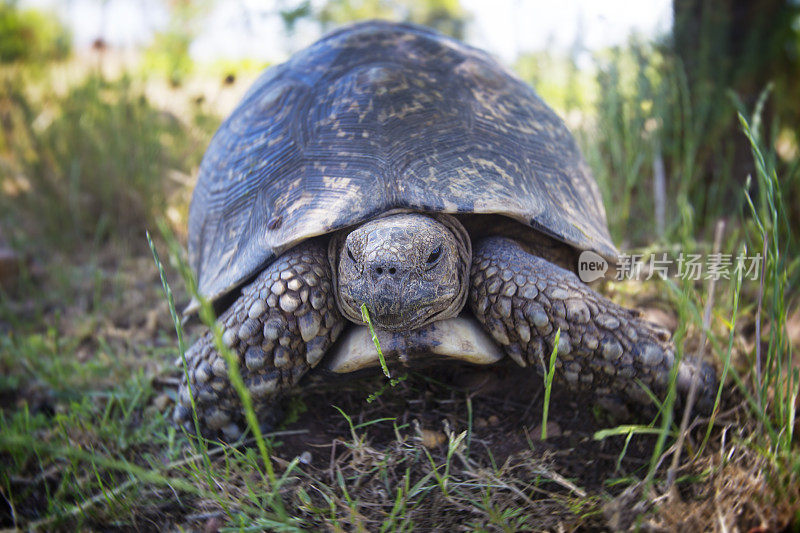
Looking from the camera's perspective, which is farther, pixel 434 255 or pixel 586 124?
pixel 586 124

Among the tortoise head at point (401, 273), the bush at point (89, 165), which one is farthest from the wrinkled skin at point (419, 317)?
the bush at point (89, 165)

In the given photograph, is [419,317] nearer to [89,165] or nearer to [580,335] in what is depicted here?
[580,335]

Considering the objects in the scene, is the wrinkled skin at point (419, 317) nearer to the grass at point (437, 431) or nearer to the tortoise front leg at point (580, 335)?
the tortoise front leg at point (580, 335)

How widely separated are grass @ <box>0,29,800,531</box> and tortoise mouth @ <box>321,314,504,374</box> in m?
0.12

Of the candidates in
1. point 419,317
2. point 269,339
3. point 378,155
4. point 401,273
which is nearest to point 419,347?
point 419,317

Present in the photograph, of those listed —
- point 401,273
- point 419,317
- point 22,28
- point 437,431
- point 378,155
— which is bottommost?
point 437,431

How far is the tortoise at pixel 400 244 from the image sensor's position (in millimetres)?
1712

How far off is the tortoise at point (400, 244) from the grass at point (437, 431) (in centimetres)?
17

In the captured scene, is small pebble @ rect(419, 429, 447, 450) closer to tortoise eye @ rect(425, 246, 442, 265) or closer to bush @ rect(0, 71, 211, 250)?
tortoise eye @ rect(425, 246, 442, 265)

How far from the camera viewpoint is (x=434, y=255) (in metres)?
1.73

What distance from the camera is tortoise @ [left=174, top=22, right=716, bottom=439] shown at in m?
1.71

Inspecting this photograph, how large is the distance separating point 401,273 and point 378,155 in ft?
1.72

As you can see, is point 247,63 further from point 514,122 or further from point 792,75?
point 792,75

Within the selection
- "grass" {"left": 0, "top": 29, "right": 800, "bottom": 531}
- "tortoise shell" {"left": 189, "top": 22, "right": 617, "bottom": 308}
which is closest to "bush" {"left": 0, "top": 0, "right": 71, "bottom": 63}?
"grass" {"left": 0, "top": 29, "right": 800, "bottom": 531}
